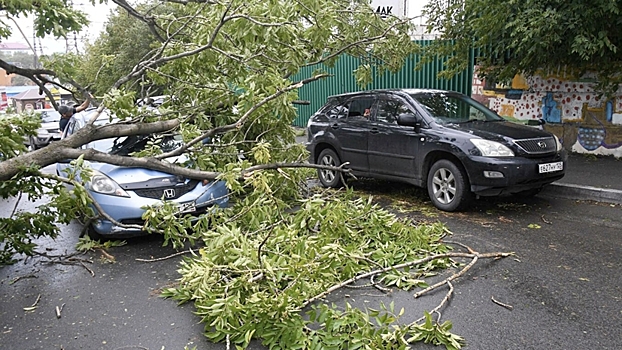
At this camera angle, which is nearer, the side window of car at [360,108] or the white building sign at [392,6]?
the side window of car at [360,108]

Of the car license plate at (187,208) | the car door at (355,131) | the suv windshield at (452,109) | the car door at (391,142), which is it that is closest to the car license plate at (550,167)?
the suv windshield at (452,109)

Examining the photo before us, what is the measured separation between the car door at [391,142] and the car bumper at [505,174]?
105 centimetres

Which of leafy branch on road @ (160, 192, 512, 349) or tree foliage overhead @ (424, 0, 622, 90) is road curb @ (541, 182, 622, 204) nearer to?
tree foliage overhead @ (424, 0, 622, 90)

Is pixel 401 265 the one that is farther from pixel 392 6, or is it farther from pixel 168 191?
pixel 392 6

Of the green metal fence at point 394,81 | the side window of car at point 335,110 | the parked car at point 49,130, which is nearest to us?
the side window of car at point 335,110

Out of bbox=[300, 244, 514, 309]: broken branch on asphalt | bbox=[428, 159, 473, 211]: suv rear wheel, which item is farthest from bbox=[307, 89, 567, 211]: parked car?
bbox=[300, 244, 514, 309]: broken branch on asphalt

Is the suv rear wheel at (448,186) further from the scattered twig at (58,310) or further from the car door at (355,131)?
the scattered twig at (58,310)

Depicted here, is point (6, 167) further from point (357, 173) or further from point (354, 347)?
point (357, 173)

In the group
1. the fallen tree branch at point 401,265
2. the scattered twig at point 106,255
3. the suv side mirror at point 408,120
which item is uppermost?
the suv side mirror at point 408,120

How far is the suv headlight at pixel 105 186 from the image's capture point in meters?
6.32

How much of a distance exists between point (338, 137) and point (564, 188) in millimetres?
3724

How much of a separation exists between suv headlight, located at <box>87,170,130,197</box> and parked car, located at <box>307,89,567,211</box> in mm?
4020

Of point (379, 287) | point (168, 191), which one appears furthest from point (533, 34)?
point (168, 191)

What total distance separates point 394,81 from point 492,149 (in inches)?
324
